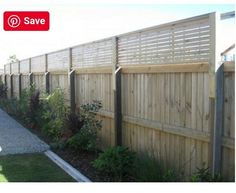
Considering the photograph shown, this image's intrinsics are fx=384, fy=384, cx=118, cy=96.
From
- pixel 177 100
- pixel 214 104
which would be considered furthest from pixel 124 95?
pixel 214 104

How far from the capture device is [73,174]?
6301 mm

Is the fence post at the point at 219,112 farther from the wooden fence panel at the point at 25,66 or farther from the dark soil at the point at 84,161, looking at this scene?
the wooden fence panel at the point at 25,66

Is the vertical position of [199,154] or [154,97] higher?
[154,97]

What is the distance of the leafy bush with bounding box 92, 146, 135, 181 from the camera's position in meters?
5.79

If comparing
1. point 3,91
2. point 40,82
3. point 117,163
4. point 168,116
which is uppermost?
point 40,82

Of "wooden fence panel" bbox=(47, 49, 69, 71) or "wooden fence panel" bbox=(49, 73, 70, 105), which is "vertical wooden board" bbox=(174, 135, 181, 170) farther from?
"wooden fence panel" bbox=(47, 49, 69, 71)

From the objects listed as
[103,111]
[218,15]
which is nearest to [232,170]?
[218,15]

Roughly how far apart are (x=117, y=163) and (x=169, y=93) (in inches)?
52.2

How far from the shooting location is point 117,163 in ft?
19.0

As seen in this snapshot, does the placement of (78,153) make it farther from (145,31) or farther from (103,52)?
(145,31)

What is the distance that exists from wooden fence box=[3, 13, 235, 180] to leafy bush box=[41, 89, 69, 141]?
42.1 inches

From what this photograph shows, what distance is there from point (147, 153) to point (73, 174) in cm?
128

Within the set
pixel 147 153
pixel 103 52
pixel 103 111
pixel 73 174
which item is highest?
pixel 103 52

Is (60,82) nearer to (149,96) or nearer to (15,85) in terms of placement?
(149,96)
